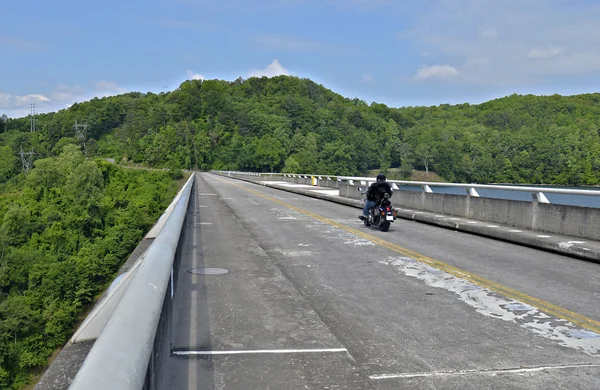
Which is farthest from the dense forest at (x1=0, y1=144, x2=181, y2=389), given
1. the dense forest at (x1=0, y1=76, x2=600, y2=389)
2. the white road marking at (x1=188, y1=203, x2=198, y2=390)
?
the white road marking at (x1=188, y1=203, x2=198, y2=390)

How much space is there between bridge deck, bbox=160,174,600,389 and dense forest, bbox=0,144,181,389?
113 ft

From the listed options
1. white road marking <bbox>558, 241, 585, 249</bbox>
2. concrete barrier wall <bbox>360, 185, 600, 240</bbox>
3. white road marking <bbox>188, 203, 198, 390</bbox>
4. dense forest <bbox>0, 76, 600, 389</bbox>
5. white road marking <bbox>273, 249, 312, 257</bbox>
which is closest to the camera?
white road marking <bbox>188, 203, 198, 390</bbox>

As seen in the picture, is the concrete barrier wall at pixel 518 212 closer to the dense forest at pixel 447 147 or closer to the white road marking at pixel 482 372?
the white road marking at pixel 482 372

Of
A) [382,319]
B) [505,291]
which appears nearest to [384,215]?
[505,291]

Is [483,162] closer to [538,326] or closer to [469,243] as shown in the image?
[469,243]

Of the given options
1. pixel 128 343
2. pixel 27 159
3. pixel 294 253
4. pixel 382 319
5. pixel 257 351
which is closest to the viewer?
pixel 128 343

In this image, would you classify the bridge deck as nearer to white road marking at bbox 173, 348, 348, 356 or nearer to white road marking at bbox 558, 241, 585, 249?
white road marking at bbox 173, 348, 348, 356

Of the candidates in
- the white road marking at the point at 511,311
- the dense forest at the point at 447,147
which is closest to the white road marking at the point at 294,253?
the white road marking at the point at 511,311

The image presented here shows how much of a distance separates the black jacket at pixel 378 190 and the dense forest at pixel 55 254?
31.4 meters

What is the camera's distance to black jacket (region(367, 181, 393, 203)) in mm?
15062

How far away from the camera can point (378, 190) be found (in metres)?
15.2

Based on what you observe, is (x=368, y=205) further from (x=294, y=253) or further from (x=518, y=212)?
(x=294, y=253)

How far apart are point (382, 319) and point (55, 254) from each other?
6421 centimetres

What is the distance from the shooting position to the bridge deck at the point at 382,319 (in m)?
4.45
